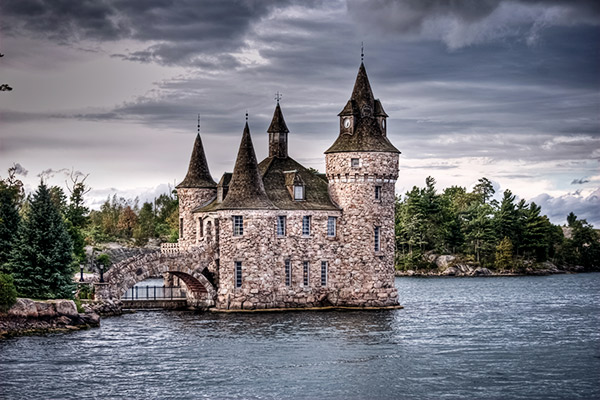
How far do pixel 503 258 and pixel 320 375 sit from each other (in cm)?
9735

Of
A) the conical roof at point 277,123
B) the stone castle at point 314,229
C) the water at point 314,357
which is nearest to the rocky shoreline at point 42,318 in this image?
the water at point 314,357

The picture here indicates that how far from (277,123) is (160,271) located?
16039 mm

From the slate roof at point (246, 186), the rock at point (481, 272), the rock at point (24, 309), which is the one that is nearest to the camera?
the rock at point (24, 309)

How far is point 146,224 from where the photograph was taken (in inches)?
6289

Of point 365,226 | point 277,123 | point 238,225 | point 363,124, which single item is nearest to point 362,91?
point 363,124

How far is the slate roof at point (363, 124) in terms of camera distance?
69.2m

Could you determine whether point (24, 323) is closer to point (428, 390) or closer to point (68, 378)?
point (68, 378)

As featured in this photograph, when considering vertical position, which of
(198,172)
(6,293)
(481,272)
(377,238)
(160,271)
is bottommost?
(6,293)

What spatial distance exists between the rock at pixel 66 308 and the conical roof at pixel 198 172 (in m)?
17.5

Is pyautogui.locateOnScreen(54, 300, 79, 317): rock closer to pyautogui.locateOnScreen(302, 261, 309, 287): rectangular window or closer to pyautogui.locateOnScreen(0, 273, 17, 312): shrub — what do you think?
pyautogui.locateOnScreen(0, 273, 17, 312): shrub

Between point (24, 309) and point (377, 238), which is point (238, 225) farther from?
point (24, 309)

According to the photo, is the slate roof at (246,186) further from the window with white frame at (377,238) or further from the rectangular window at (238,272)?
the window with white frame at (377,238)

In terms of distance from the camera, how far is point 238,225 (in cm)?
6706

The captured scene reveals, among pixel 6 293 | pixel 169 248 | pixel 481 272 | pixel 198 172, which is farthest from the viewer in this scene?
pixel 481 272
